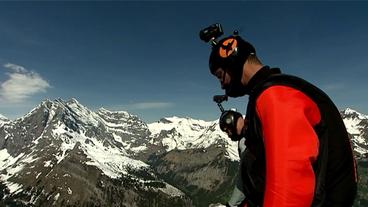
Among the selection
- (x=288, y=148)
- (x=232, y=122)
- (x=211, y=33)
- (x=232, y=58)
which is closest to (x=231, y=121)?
(x=232, y=122)

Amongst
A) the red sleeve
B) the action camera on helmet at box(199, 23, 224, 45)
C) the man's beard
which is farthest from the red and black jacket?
the action camera on helmet at box(199, 23, 224, 45)

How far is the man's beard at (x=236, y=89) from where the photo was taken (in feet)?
17.0

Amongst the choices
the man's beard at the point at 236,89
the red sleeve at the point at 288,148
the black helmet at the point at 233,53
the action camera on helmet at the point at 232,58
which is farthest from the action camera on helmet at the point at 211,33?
the red sleeve at the point at 288,148

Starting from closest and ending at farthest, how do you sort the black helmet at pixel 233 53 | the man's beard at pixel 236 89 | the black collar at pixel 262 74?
the black collar at pixel 262 74 → the black helmet at pixel 233 53 → the man's beard at pixel 236 89

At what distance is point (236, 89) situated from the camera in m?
5.32

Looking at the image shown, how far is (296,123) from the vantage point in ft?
13.1

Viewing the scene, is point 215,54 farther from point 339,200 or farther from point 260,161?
point 339,200

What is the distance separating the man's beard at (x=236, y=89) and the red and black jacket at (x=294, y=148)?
20 centimetres

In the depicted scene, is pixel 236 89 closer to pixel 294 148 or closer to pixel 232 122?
pixel 232 122

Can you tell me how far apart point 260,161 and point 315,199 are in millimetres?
762

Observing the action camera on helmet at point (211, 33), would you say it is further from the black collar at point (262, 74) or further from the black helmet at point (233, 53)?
the black collar at point (262, 74)

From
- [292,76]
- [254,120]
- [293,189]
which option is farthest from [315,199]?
[292,76]

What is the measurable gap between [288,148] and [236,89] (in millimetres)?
1574

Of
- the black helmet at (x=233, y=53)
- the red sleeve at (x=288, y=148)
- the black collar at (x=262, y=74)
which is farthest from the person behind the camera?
the black helmet at (x=233, y=53)
